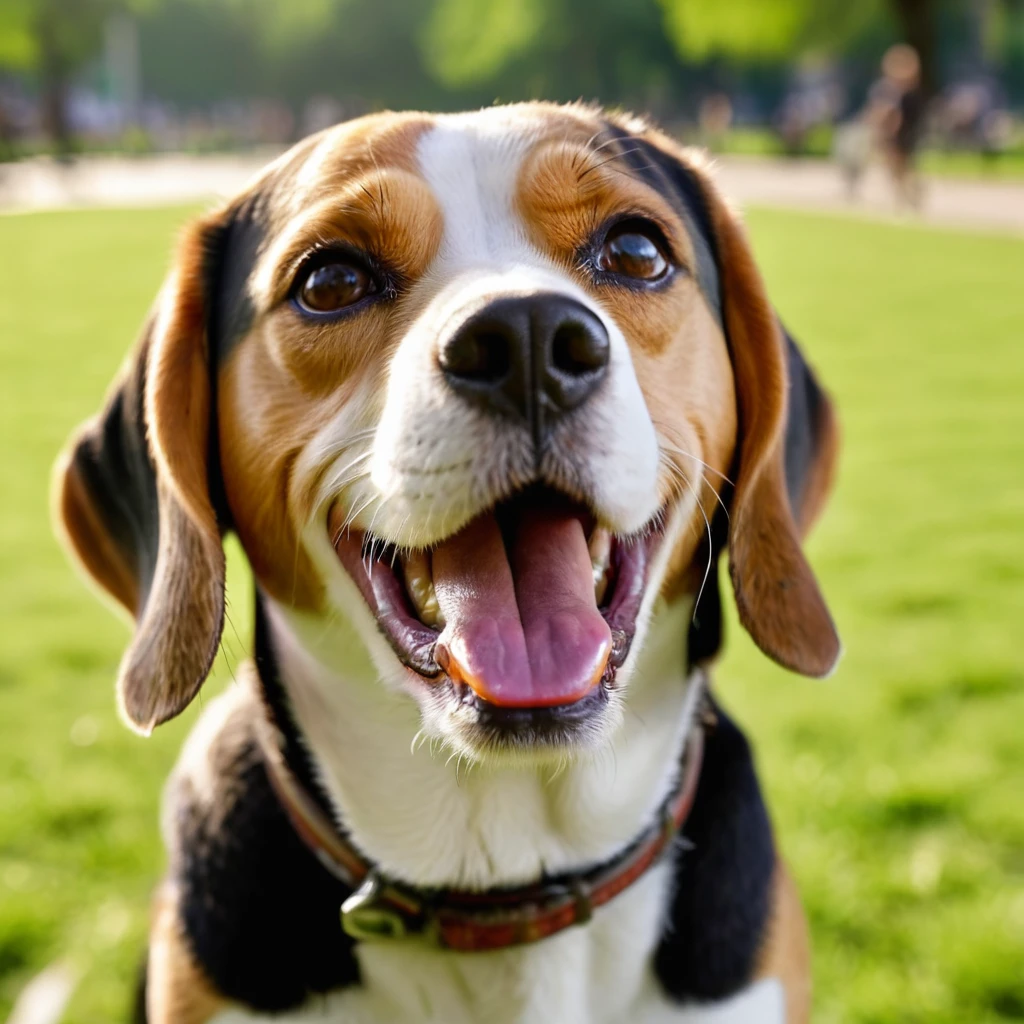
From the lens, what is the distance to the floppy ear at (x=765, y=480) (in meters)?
2.66

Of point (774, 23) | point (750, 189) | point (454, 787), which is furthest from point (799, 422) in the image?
point (774, 23)

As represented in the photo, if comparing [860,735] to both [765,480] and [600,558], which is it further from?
[600,558]

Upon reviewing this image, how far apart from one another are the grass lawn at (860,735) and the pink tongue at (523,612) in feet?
2.04

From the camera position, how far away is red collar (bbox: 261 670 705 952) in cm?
243

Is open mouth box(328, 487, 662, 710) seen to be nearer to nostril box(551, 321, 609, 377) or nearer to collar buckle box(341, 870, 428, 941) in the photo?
nostril box(551, 321, 609, 377)

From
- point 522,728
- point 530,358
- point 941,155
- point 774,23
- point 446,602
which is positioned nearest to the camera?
point 530,358

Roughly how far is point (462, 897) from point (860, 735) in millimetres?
2552

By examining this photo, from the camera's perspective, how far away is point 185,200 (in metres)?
27.9

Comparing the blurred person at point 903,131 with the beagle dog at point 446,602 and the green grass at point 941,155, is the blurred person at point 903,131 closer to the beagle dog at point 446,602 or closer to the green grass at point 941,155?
the green grass at point 941,155

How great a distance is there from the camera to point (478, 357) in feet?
6.75

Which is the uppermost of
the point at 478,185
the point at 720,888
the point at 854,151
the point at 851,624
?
the point at 478,185

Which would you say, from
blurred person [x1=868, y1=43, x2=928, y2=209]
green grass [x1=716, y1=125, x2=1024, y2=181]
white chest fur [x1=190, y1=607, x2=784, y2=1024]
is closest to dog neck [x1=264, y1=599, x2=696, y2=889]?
white chest fur [x1=190, y1=607, x2=784, y2=1024]

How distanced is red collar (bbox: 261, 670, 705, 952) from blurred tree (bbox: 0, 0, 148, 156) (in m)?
48.1

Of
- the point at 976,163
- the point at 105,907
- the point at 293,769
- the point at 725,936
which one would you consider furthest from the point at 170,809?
the point at 976,163
